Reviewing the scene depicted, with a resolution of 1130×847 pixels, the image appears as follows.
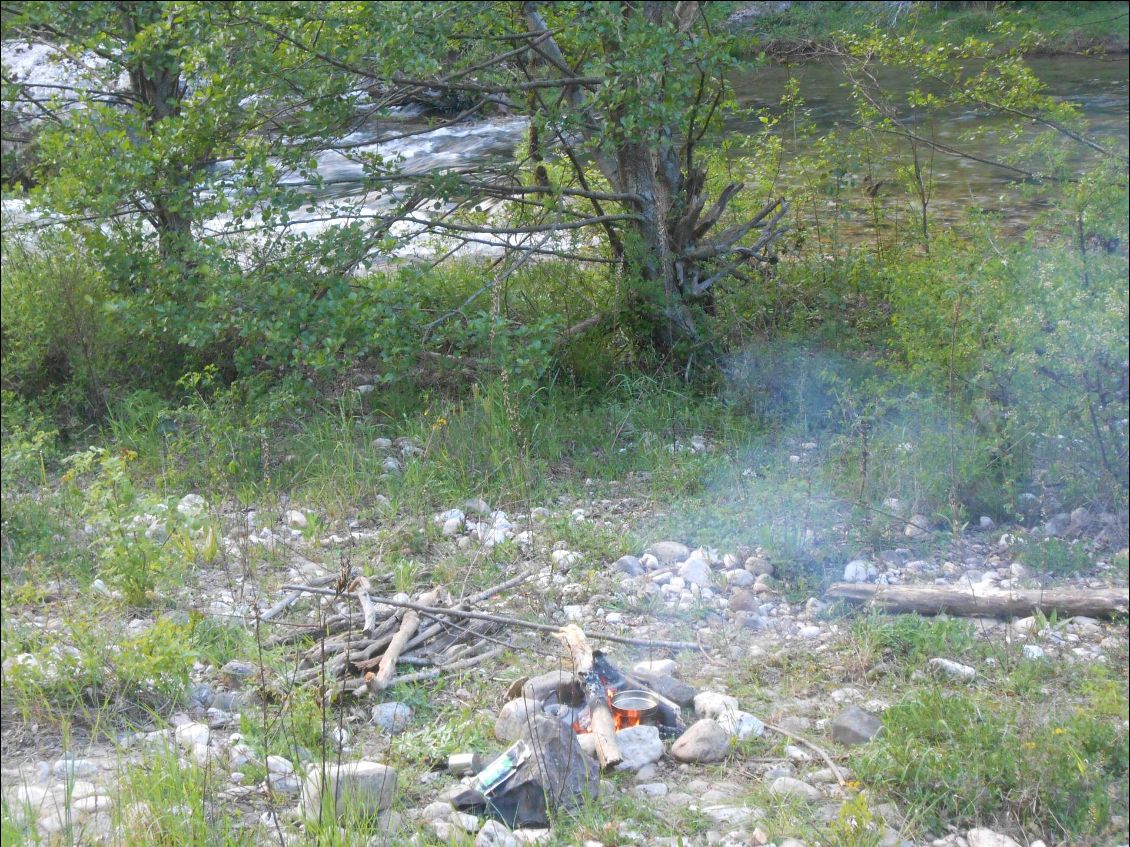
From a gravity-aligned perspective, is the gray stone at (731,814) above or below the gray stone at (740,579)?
above

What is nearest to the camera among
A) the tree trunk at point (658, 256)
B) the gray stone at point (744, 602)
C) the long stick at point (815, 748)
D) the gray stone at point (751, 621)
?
the long stick at point (815, 748)

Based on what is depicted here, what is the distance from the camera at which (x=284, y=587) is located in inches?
162

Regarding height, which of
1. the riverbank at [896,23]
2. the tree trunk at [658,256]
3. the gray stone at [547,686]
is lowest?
the gray stone at [547,686]

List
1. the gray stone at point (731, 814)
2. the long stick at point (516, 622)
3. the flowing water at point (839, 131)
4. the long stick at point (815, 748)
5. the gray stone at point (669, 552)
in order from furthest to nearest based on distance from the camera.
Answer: the flowing water at point (839, 131) < the gray stone at point (669, 552) < the long stick at point (516, 622) < the long stick at point (815, 748) < the gray stone at point (731, 814)

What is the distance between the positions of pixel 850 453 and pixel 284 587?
8.65 feet

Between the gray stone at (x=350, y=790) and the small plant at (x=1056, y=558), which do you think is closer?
the gray stone at (x=350, y=790)

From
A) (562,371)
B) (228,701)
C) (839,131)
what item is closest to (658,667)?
(228,701)

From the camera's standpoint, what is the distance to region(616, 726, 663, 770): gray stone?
3129mm

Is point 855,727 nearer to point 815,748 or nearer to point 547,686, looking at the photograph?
point 815,748

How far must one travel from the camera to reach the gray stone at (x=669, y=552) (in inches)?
179

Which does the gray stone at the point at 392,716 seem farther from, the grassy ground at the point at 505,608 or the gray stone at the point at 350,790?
the gray stone at the point at 350,790

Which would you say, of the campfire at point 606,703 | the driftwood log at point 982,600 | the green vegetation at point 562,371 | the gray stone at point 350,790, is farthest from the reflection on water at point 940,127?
the gray stone at point 350,790

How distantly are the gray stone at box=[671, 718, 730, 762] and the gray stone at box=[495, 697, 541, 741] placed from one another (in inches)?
16.8

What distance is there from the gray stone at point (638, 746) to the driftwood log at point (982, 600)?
120cm
